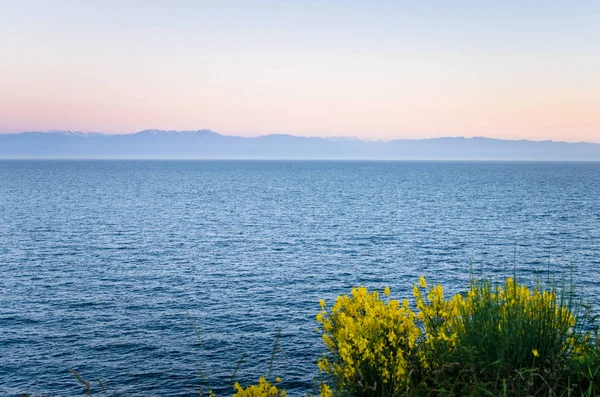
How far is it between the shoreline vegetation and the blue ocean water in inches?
105

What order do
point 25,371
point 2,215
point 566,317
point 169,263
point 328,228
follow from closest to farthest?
1. point 566,317
2. point 25,371
3. point 169,263
4. point 328,228
5. point 2,215

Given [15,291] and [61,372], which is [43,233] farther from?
[61,372]

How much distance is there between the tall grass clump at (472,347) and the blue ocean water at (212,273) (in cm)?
266

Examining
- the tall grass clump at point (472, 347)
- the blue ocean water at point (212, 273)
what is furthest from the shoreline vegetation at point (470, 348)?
the blue ocean water at point (212, 273)

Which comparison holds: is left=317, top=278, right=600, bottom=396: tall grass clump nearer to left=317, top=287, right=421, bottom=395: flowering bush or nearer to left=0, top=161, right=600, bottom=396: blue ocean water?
left=317, top=287, right=421, bottom=395: flowering bush

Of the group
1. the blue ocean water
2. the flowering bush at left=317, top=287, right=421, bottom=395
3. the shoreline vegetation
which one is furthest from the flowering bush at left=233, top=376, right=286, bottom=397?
the blue ocean water

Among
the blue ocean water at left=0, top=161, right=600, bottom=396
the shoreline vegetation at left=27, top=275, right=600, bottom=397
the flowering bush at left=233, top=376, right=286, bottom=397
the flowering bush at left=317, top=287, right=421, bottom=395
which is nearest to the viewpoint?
the shoreline vegetation at left=27, top=275, right=600, bottom=397

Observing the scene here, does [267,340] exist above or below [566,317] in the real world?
below

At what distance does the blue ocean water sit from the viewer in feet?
101

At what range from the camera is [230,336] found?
34.8 m

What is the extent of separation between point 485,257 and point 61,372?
147 ft

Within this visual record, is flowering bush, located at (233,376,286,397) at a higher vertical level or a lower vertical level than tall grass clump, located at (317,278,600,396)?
lower

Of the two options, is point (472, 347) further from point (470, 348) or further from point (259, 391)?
point (259, 391)

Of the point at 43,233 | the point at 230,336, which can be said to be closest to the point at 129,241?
the point at 43,233
